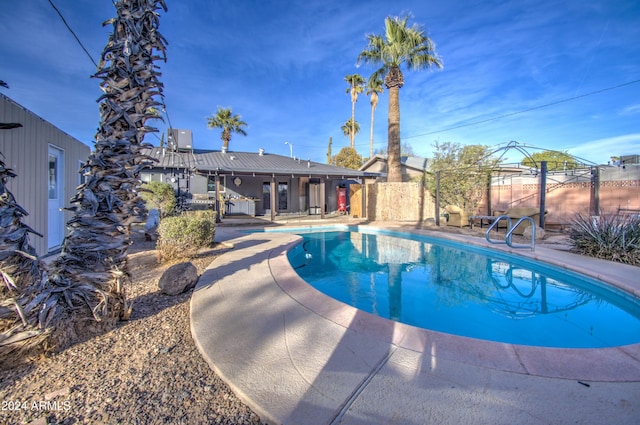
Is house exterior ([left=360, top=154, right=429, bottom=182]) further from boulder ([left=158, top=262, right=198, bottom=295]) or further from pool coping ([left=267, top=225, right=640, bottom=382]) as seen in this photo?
pool coping ([left=267, top=225, right=640, bottom=382])

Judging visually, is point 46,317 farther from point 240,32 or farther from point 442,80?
point 442,80

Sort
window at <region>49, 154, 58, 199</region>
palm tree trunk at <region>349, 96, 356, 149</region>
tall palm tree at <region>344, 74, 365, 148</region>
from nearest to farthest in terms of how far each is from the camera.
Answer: window at <region>49, 154, 58, 199</region>
tall palm tree at <region>344, 74, 365, 148</region>
palm tree trunk at <region>349, 96, 356, 149</region>

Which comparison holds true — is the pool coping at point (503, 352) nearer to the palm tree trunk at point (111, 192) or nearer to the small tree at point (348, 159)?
the palm tree trunk at point (111, 192)

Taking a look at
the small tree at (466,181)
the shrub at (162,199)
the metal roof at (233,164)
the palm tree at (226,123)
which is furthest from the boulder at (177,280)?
the palm tree at (226,123)

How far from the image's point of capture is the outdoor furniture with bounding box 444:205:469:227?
42.7 ft

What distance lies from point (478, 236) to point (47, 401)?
1123 cm

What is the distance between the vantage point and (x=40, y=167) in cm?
607

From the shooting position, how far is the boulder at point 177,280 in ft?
13.4

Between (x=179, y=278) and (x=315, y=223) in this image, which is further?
(x=315, y=223)

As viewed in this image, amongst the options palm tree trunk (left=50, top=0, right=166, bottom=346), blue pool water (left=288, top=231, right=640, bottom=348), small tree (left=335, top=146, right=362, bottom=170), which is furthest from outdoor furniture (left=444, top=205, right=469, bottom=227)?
small tree (left=335, top=146, right=362, bottom=170)

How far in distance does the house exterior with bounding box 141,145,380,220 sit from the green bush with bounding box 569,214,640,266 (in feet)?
34.5

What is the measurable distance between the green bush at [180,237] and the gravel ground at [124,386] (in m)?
3.00

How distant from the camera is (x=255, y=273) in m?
5.12

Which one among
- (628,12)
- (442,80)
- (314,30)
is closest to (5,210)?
(314,30)
